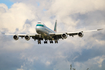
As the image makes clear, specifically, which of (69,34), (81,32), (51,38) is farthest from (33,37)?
(81,32)

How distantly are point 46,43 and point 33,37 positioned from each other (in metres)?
8.47

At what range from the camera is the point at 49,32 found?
231ft

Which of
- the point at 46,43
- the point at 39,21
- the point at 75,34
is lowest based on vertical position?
the point at 46,43

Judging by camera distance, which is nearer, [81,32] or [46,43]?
[81,32]

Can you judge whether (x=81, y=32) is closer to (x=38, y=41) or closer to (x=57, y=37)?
(x=57, y=37)

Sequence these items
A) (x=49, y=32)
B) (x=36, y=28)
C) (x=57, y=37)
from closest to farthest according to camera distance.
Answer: (x=36, y=28), (x=49, y=32), (x=57, y=37)

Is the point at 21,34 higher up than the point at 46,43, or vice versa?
the point at 21,34

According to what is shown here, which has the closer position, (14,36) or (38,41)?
(14,36)

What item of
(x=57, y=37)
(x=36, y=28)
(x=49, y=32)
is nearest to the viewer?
(x=36, y=28)

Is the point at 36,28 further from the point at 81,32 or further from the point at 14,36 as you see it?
the point at 81,32

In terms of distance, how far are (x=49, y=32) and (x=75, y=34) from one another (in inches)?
523

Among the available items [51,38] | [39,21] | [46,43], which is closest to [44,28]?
[39,21]

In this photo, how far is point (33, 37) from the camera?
75312mm

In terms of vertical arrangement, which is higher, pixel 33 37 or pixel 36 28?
pixel 36 28
